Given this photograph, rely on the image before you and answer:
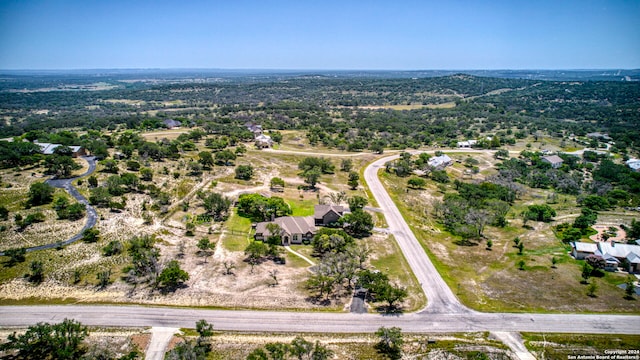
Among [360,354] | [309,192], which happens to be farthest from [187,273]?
[309,192]

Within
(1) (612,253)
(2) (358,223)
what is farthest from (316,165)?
(1) (612,253)

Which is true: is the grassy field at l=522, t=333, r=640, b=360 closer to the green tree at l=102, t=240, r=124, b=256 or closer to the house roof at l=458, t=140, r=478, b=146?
the green tree at l=102, t=240, r=124, b=256

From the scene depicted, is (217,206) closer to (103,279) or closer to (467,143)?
(103,279)

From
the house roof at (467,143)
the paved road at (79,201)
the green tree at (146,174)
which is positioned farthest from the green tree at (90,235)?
the house roof at (467,143)

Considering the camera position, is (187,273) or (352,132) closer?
(187,273)

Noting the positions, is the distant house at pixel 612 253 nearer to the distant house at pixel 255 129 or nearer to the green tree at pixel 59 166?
the green tree at pixel 59 166

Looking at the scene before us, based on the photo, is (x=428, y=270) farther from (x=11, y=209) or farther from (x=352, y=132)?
(x=352, y=132)

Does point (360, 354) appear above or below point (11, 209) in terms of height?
below

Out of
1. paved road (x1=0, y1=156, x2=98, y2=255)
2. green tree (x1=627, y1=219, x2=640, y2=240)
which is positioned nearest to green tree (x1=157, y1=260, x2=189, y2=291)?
paved road (x1=0, y1=156, x2=98, y2=255)
